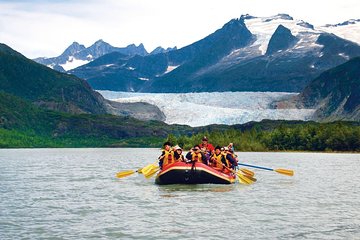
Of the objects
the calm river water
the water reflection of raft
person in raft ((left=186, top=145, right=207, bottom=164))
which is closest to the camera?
the calm river water

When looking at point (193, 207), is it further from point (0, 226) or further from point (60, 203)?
point (0, 226)

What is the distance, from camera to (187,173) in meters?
52.8

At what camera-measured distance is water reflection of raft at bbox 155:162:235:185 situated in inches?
2083

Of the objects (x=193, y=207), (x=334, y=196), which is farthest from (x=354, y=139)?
(x=193, y=207)

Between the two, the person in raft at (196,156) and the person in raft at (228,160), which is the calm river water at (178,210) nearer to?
the person in raft at (196,156)

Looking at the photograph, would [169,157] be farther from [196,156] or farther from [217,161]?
[217,161]

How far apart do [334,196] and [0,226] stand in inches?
969

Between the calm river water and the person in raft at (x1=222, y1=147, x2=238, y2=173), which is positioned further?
the person in raft at (x1=222, y1=147, x2=238, y2=173)

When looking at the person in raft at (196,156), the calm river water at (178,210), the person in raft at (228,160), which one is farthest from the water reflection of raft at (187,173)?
the person in raft at (228,160)

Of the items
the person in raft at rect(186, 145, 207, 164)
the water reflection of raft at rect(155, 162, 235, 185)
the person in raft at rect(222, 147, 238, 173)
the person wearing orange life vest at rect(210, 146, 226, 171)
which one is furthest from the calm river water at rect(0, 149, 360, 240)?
the person wearing orange life vest at rect(210, 146, 226, 171)

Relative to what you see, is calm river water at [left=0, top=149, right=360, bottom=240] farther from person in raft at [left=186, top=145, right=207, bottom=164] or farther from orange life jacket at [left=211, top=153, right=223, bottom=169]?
orange life jacket at [left=211, top=153, right=223, bottom=169]

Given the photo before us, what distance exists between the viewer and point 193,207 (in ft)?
134

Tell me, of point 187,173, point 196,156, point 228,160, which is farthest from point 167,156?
point 228,160

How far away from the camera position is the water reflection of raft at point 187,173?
174 ft
